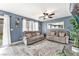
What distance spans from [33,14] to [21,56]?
3.22 feet

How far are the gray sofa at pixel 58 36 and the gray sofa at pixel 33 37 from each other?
0.61 feet

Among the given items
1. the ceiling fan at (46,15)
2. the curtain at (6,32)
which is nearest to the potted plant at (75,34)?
the ceiling fan at (46,15)

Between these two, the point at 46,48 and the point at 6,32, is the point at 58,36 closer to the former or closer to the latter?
the point at 46,48

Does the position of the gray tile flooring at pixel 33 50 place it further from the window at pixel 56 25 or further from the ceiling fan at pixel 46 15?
the ceiling fan at pixel 46 15

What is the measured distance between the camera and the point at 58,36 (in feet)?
6.81

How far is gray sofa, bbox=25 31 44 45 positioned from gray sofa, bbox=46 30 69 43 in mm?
186

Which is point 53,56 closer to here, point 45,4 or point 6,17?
point 45,4

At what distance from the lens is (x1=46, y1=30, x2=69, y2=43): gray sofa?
6.64ft

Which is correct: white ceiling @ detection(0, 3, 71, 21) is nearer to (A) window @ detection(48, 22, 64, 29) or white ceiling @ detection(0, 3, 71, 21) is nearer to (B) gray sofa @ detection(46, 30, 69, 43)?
(A) window @ detection(48, 22, 64, 29)

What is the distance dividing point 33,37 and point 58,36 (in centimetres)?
57

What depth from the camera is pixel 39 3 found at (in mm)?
1999

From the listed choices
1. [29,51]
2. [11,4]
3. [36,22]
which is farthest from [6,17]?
[29,51]

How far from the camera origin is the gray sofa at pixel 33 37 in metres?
2.07

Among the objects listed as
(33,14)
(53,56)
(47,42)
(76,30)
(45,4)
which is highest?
(45,4)
